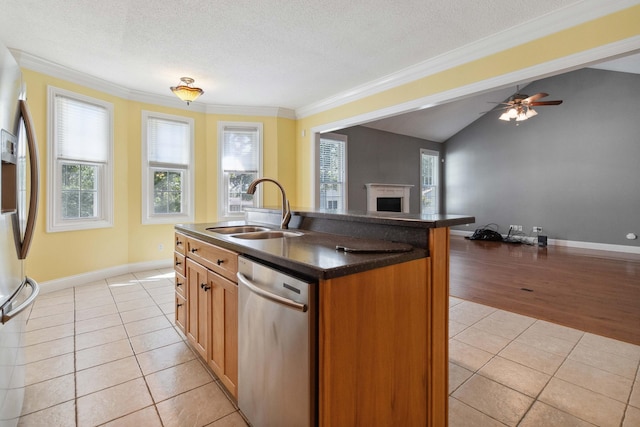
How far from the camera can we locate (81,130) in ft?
13.2

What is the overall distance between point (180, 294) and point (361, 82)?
353 centimetres

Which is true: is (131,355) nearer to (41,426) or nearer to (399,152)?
(41,426)

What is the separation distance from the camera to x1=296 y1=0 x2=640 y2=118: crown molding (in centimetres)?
254

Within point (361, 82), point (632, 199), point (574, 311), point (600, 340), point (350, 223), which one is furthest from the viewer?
point (632, 199)

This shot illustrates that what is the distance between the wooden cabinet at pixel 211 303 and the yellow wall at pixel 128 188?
2527mm

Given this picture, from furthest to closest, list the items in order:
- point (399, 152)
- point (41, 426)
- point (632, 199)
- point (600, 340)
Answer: point (399, 152) → point (632, 199) → point (600, 340) → point (41, 426)

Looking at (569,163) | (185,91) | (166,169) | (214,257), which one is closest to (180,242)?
(214,257)

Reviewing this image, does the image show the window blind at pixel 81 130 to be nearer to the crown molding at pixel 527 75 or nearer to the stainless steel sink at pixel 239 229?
the stainless steel sink at pixel 239 229

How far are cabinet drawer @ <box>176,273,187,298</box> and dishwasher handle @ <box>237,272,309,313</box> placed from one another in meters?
1.02

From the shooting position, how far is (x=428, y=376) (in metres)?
1.44

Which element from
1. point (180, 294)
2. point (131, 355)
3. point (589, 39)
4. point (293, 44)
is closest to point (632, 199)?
point (589, 39)

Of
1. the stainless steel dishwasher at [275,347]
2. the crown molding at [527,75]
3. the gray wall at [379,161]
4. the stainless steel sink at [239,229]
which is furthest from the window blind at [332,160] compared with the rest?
the stainless steel dishwasher at [275,347]

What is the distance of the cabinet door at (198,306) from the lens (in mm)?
1981

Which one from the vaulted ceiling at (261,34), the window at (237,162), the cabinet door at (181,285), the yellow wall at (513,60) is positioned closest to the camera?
the cabinet door at (181,285)
